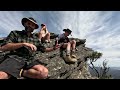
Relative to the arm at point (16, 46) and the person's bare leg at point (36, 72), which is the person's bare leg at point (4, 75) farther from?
the arm at point (16, 46)

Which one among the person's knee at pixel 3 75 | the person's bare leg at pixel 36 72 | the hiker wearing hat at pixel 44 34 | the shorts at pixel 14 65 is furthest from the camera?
the hiker wearing hat at pixel 44 34

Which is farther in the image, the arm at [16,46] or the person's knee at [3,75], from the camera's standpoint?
the arm at [16,46]

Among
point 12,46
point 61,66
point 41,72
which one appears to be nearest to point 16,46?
point 12,46

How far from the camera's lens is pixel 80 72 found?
7816 mm

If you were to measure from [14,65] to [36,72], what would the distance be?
54 cm

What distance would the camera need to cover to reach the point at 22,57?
16.4ft

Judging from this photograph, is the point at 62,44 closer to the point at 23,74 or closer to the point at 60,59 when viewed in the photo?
the point at 60,59

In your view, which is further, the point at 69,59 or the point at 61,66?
the point at 69,59

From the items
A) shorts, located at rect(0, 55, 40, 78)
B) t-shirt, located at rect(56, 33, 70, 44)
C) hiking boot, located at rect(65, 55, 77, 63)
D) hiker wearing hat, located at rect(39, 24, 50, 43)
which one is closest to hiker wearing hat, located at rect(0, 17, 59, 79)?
shorts, located at rect(0, 55, 40, 78)

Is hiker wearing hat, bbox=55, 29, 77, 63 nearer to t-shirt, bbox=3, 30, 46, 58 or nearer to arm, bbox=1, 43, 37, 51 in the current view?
t-shirt, bbox=3, 30, 46, 58

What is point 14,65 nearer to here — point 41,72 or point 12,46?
point 12,46

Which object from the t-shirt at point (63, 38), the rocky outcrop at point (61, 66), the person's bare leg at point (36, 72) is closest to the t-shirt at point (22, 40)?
the person's bare leg at point (36, 72)

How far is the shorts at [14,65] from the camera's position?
15.6 ft
